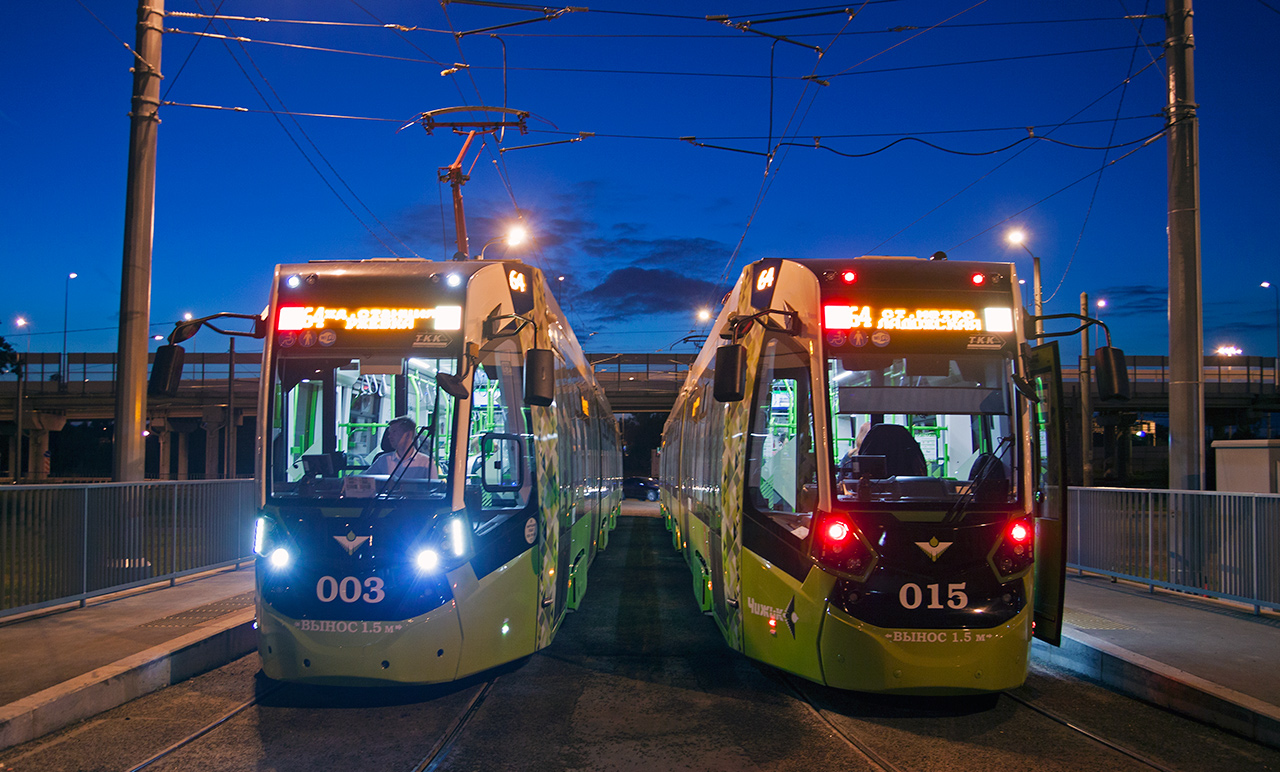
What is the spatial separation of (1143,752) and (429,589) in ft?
15.1

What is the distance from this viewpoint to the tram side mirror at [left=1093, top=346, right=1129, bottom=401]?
6.11 meters

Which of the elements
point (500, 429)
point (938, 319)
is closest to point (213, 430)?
point (500, 429)

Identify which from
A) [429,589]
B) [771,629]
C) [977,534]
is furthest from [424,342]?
[977,534]

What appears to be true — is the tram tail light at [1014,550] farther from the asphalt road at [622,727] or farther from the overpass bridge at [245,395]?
the overpass bridge at [245,395]

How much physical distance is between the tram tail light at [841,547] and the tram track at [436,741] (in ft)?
8.64

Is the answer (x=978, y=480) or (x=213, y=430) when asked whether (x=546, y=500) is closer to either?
(x=978, y=480)

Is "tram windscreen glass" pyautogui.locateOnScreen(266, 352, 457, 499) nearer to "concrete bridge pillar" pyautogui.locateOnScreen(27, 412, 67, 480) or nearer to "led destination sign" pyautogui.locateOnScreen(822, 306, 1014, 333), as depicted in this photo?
"led destination sign" pyautogui.locateOnScreen(822, 306, 1014, 333)

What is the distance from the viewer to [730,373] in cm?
626

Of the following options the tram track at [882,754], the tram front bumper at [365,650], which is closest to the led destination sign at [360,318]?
the tram front bumper at [365,650]

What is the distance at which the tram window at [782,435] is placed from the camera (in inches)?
247

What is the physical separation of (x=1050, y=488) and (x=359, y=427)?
538cm

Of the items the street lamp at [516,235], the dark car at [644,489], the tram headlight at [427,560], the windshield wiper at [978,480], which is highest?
the street lamp at [516,235]

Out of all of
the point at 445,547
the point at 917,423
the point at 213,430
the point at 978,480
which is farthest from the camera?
the point at 213,430

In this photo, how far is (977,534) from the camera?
5.89 metres
